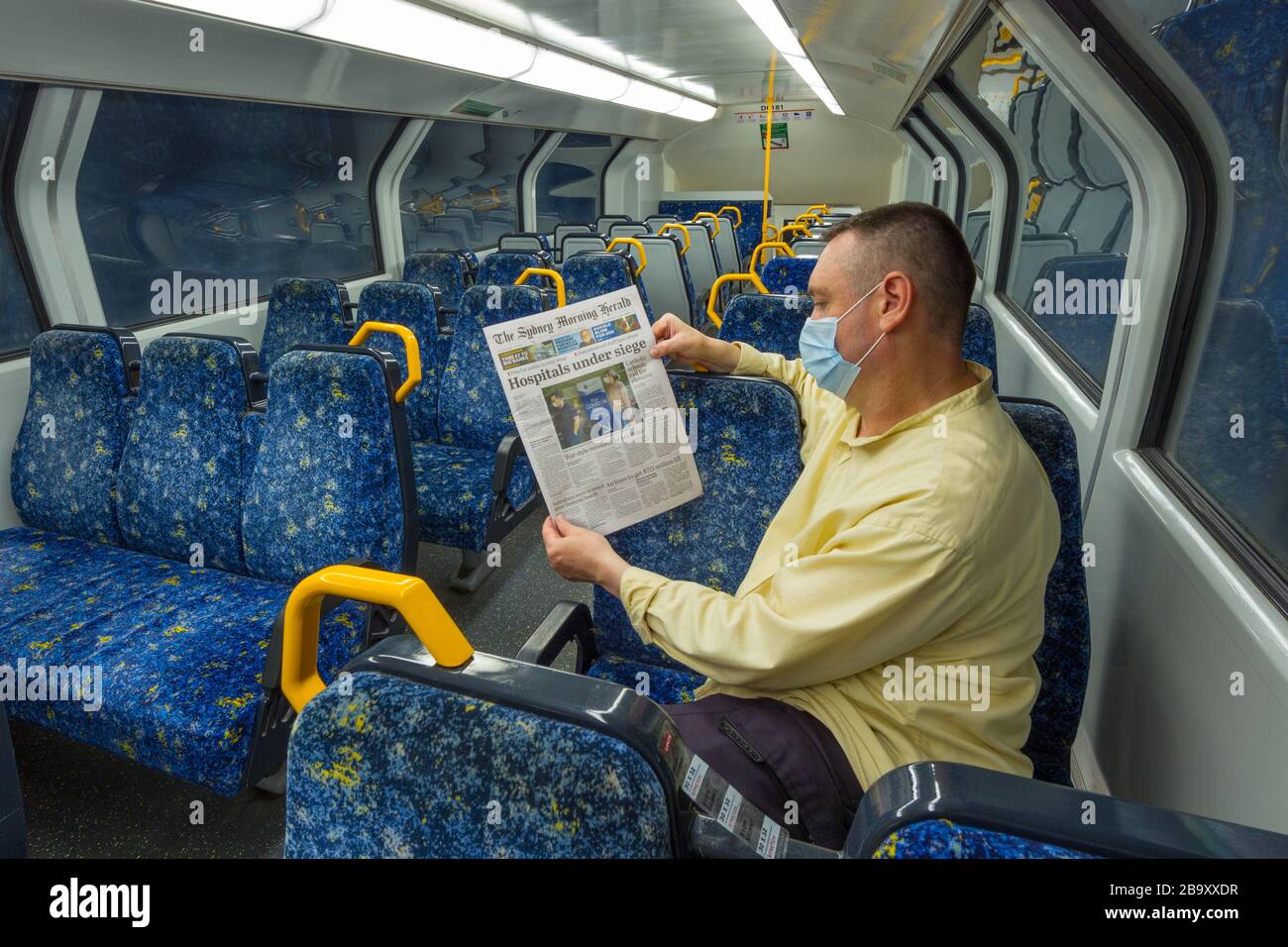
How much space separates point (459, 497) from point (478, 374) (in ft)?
2.51

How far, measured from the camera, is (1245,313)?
191cm

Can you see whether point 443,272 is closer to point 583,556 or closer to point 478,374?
point 478,374

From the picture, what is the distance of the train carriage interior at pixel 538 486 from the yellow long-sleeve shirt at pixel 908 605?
1 centimetres

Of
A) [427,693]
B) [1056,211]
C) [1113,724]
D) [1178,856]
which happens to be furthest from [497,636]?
[1056,211]

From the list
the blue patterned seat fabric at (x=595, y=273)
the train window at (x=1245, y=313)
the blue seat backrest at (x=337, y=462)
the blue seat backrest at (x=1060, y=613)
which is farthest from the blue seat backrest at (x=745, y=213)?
the blue seat backrest at (x=1060, y=613)

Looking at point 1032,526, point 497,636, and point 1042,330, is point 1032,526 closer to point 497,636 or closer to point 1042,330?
point 497,636

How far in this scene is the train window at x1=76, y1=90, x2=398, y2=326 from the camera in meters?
4.07

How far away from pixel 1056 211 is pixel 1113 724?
3852mm

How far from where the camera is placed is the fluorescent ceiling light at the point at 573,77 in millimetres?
6152

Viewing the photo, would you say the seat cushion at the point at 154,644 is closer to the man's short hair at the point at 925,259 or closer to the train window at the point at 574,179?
the man's short hair at the point at 925,259

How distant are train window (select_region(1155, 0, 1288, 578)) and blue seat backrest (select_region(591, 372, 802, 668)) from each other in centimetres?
99

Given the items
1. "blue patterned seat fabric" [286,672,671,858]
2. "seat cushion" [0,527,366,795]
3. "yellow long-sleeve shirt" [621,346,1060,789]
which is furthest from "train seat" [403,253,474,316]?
"blue patterned seat fabric" [286,672,671,858]

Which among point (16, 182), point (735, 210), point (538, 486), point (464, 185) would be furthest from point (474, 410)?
point (735, 210)

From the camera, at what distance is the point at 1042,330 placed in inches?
173
